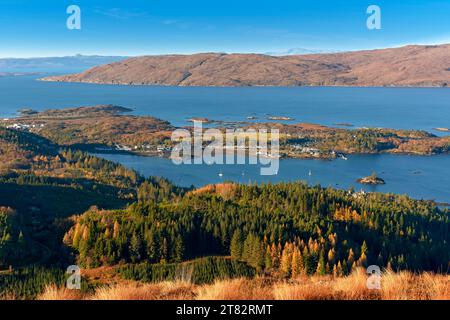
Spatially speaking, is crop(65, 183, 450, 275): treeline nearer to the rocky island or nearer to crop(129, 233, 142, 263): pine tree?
crop(129, 233, 142, 263): pine tree

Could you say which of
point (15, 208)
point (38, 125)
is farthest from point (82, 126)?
point (15, 208)

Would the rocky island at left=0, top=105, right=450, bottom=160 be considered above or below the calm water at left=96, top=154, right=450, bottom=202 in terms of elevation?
above

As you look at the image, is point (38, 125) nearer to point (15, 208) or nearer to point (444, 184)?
point (15, 208)

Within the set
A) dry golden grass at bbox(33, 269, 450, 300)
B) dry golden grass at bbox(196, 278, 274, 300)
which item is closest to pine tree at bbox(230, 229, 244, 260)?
dry golden grass at bbox(33, 269, 450, 300)

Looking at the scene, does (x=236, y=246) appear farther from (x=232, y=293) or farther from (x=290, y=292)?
(x=290, y=292)

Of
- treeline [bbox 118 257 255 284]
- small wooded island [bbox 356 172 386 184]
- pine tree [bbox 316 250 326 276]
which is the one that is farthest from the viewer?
small wooded island [bbox 356 172 386 184]

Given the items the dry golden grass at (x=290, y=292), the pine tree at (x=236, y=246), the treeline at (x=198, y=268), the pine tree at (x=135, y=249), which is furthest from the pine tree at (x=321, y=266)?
the dry golden grass at (x=290, y=292)

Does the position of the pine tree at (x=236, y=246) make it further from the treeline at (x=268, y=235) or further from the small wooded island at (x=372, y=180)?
the small wooded island at (x=372, y=180)
